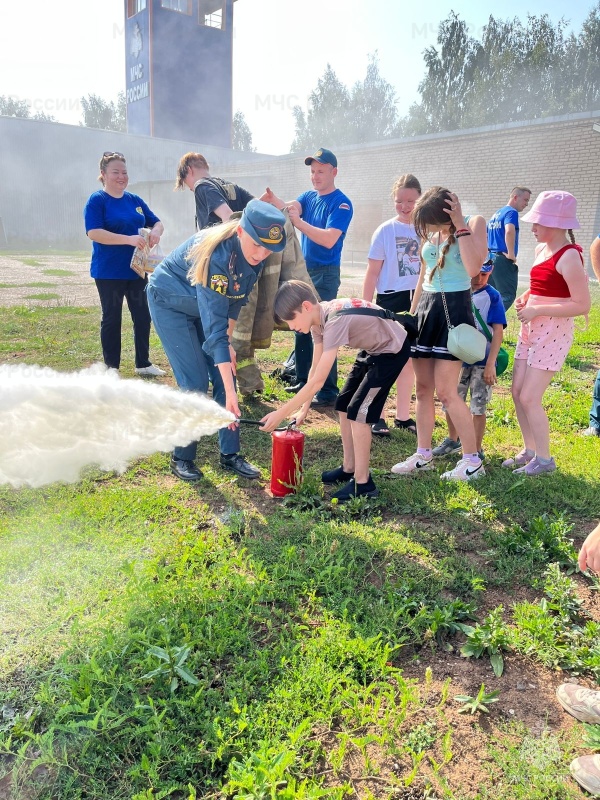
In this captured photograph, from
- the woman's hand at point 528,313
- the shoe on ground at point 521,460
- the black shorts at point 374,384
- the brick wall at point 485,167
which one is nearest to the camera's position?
the black shorts at point 374,384

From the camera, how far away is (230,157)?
128ft

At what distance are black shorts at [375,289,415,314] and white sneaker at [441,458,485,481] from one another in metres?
1.66

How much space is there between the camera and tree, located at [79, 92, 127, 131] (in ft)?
236

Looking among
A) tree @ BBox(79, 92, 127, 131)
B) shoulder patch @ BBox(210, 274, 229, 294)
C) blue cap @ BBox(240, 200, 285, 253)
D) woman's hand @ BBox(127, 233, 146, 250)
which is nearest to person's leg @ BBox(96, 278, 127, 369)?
woman's hand @ BBox(127, 233, 146, 250)

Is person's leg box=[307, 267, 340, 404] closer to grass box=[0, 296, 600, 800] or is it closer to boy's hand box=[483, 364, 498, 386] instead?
boy's hand box=[483, 364, 498, 386]

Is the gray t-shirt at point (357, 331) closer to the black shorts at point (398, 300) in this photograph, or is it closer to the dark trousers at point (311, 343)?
the black shorts at point (398, 300)

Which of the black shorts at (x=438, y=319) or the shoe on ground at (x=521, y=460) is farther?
the shoe on ground at (x=521, y=460)

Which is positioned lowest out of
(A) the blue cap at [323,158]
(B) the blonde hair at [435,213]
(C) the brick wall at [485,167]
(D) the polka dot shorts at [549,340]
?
(D) the polka dot shorts at [549,340]

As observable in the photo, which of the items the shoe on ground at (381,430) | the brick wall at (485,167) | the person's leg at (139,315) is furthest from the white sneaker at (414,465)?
the brick wall at (485,167)

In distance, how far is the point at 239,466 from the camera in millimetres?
4418

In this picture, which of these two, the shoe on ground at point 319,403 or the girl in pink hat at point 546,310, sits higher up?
the girl in pink hat at point 546,310

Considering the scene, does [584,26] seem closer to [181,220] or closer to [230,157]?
[230,157]

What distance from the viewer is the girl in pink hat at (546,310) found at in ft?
13.2

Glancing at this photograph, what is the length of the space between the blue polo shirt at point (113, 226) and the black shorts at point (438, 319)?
352 cm
